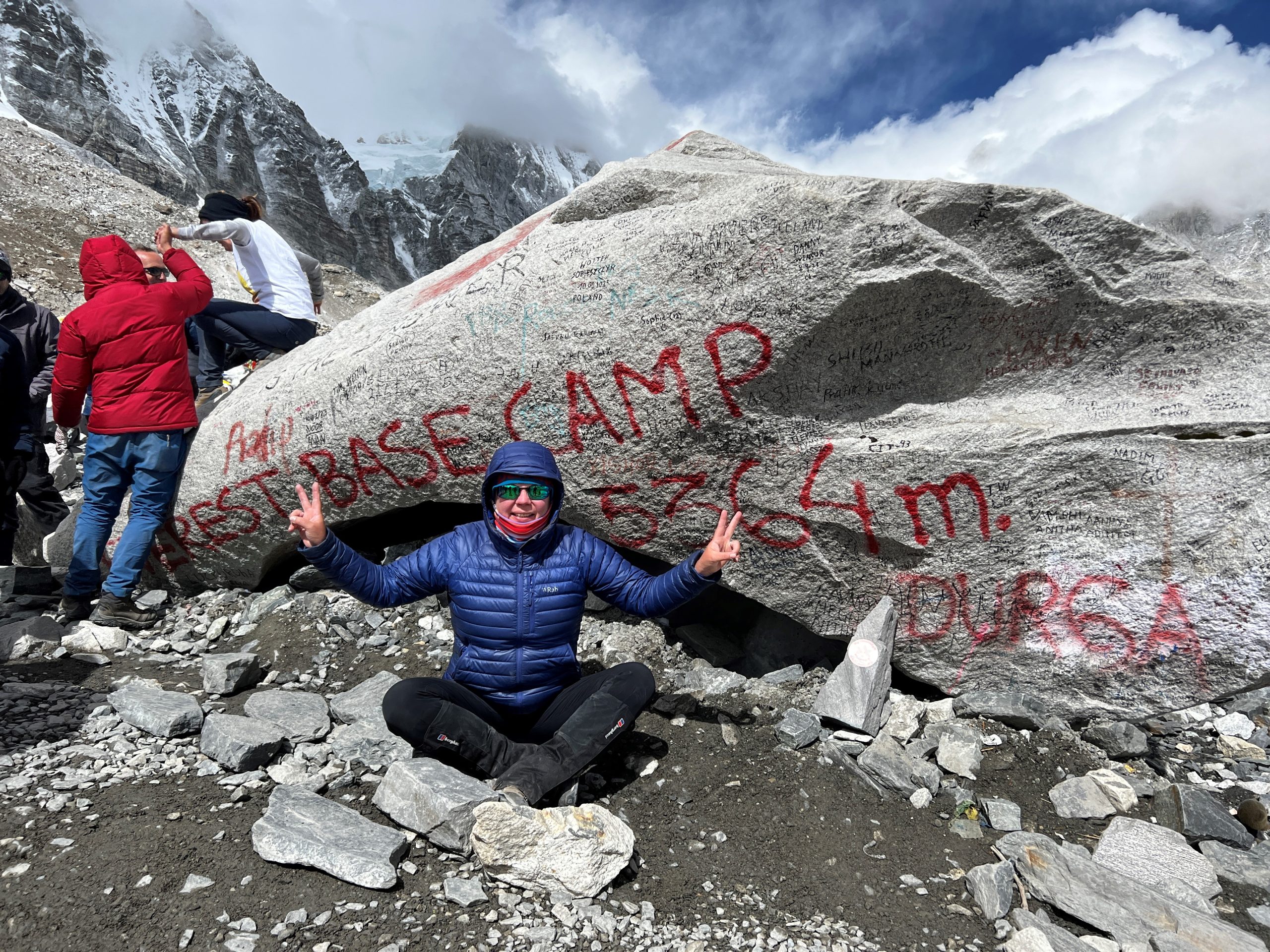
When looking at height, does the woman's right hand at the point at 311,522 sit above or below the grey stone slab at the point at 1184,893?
above

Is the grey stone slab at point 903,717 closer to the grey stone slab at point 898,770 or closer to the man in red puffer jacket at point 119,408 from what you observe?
the grey stone slab at point 898,770

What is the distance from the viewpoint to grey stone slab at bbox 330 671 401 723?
3.85 meters

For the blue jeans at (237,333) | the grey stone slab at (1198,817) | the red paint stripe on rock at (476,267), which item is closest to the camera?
the grey stone slab at (1198,817)

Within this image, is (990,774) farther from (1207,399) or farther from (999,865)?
(1207,399)

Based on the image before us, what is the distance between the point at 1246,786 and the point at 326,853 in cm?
427

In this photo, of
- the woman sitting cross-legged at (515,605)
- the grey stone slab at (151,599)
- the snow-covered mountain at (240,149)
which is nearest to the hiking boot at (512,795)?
the woman sitting cross-legged at (515,605)

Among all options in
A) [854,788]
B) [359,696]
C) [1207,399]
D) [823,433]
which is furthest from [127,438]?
[1207,399]

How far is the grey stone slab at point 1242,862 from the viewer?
2850 millimetres

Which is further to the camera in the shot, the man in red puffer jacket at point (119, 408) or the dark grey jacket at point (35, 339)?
the dark grey jacket at point (35, 339)

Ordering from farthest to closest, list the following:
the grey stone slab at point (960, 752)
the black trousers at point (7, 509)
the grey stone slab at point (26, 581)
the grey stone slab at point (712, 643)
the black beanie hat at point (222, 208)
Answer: the black beanie hat at point (222, 208) → the black trousers at point (7, 509) → the grey stone slab at point (26, 581) → the grey stone slab at point (712, 643) → the grey stone slab at point (960, 752)

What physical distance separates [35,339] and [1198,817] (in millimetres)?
8653

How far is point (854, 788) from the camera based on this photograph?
11.3ft

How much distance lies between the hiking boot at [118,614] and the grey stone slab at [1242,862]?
6446mm

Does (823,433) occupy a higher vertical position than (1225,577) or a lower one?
higher
